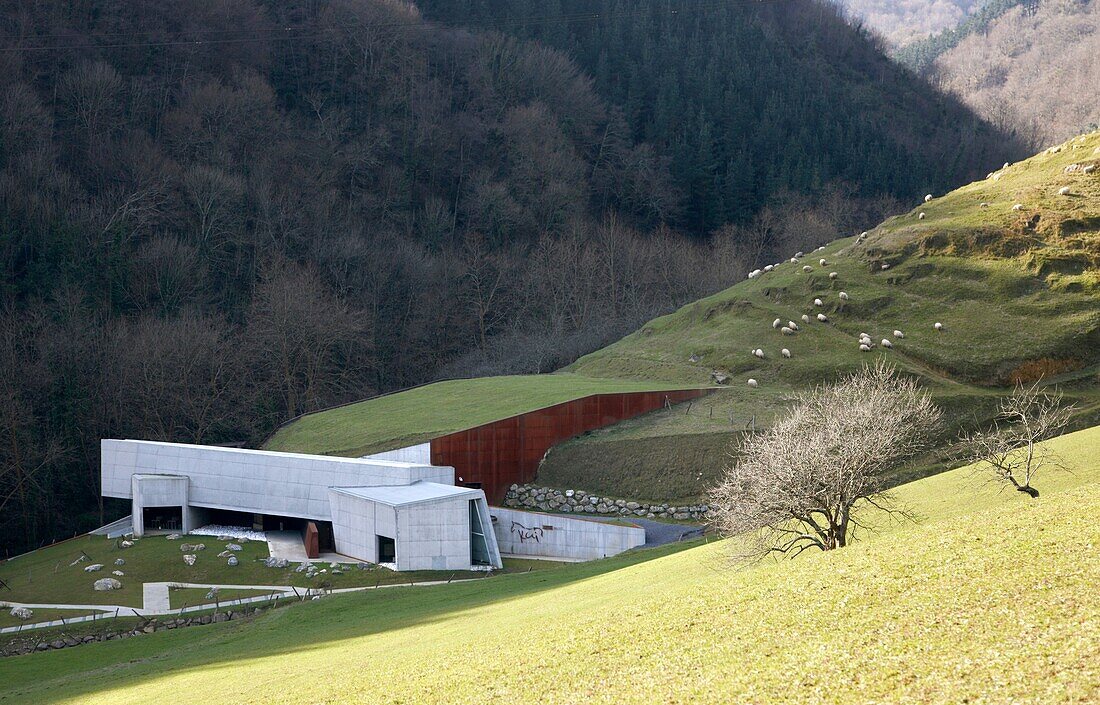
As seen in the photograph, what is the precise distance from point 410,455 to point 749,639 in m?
34.4

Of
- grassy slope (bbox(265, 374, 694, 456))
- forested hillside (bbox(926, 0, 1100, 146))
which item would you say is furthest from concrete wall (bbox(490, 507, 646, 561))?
forested hillside (bbox(926, 0, 1100, 146))

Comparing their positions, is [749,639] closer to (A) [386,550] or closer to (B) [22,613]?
(A) [386,550]

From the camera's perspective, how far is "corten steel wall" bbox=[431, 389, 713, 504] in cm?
4797

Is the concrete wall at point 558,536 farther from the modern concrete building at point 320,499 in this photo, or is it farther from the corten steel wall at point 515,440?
the corten steel wall at point 515,440

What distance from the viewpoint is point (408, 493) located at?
43.2m

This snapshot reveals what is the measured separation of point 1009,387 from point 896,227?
1775 cm

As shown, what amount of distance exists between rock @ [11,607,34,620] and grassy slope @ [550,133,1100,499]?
22506 millimetres

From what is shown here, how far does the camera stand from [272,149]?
106m

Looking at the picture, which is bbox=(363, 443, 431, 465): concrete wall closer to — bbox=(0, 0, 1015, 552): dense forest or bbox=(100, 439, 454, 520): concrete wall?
bbox=(100, 439, 454, 520): concrete wall

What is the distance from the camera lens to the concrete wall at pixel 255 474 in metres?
46.3

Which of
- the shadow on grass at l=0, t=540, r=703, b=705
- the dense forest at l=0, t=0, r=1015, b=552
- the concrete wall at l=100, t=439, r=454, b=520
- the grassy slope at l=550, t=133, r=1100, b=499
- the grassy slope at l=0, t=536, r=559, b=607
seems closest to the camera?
the shadow on grass at l=0, t=540, r=703, b=705

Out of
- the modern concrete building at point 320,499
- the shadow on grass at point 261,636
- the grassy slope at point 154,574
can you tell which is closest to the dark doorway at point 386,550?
the modern concrete building at point 320,499

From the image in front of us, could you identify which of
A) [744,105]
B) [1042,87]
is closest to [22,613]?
[744,105]

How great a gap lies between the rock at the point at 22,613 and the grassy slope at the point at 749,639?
8965 millimetres
